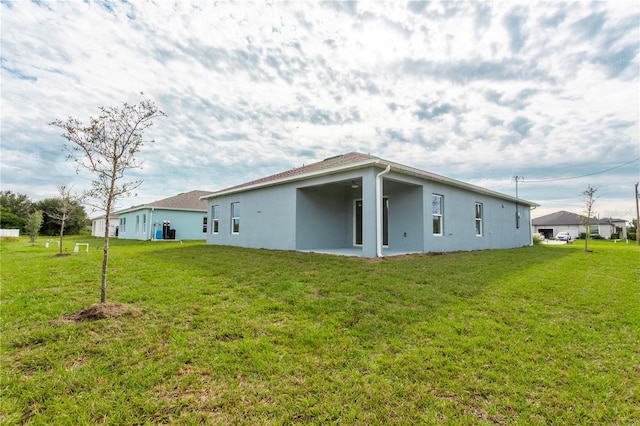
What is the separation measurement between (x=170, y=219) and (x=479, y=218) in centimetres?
2022

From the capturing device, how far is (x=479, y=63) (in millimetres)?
8938

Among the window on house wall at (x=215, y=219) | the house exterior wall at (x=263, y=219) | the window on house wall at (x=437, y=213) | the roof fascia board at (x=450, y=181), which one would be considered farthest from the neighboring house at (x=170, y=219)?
the window on house wall at (x=437, y=213)

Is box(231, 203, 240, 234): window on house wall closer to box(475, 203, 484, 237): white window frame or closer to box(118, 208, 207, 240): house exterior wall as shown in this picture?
box(118, 208, 207, 240): house exterior wall

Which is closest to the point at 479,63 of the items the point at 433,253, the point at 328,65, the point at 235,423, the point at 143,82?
the point at 328,65

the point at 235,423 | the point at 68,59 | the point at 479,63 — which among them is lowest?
the point at 235,423

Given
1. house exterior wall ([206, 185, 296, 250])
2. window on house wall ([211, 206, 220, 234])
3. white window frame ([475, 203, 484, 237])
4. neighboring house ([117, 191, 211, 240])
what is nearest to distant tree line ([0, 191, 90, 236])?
neighboring house ([117, 191, 211, 240])

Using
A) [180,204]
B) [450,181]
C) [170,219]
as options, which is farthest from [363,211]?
[180,204]

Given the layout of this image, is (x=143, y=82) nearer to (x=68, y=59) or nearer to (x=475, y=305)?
(x=68, y=59)

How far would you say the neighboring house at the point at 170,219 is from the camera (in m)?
20.8

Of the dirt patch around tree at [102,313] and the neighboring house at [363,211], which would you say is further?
the neighboring house at [363,211]

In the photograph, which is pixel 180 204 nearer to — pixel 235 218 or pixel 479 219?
pixel 235 218

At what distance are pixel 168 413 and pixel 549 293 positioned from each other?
568 cm

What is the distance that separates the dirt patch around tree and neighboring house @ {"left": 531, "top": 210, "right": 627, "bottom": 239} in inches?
1881

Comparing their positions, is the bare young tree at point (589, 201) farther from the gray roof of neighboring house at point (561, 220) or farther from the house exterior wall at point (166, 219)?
the gray roof of neighboring house at point (561, 220)
